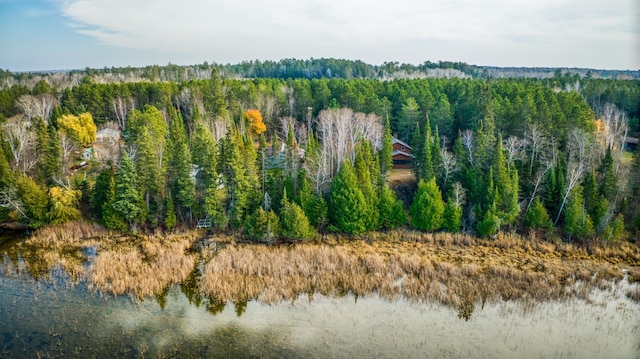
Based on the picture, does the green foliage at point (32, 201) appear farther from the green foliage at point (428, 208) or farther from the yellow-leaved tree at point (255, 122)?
the green foliage at point (428, 208)

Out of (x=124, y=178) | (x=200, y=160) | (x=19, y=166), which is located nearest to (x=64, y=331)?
(x=124, y=178)

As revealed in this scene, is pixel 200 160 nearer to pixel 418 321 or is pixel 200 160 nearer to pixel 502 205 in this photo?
pixel 418 321

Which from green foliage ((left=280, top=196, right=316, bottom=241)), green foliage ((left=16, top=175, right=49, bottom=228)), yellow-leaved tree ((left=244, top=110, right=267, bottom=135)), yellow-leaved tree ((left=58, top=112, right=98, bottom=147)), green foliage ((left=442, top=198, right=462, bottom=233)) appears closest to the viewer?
green foliage ((left=280, top=196, right=316, bottom=241))

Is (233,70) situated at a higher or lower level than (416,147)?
higher

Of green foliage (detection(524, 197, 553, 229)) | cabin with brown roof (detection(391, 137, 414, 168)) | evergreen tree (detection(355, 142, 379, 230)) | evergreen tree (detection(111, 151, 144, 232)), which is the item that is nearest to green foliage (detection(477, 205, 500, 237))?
green foliage (detection(524, 197, 553, 229))

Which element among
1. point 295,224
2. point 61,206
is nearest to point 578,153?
point 295,224

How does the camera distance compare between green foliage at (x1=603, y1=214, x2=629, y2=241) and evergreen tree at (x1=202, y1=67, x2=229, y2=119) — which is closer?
green foliage at (x1=603, y1=214, x2=629, y2=241)

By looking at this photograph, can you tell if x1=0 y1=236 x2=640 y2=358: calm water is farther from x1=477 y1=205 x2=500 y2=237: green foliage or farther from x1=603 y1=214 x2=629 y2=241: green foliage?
x1=477 y1=205 x2=500 y2=237: green foliage
